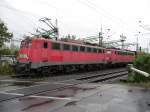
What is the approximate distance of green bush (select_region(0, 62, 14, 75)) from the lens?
26219mm

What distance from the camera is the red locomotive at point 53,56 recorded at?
2409 cm

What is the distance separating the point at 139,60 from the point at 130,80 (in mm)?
1491

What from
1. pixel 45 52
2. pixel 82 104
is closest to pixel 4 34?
pixel 45 52

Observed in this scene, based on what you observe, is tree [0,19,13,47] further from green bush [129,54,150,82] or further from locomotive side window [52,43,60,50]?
green bush [129,54,150,82]

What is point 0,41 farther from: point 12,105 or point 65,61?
point 12,105

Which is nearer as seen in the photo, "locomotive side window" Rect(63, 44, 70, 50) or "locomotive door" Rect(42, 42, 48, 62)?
"locomotive door" Rect(42, 42, 48, 62)

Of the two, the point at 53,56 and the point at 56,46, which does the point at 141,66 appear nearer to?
the point at 53,56

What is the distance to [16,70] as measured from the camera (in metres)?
25.2

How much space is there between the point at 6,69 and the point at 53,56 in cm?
471

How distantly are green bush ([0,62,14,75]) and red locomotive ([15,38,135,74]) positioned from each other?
2.19 m

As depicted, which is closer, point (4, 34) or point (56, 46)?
point (56, 46)

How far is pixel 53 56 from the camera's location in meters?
26.2

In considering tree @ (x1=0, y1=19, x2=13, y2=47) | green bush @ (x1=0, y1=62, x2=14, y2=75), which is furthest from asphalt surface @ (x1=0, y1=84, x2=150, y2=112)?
tree @ (x1=0, y1=19, x2=13, y2=47)

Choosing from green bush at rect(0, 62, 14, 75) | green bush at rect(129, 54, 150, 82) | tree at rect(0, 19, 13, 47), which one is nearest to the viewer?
green bush at rect(129, 54, 150, 82)
